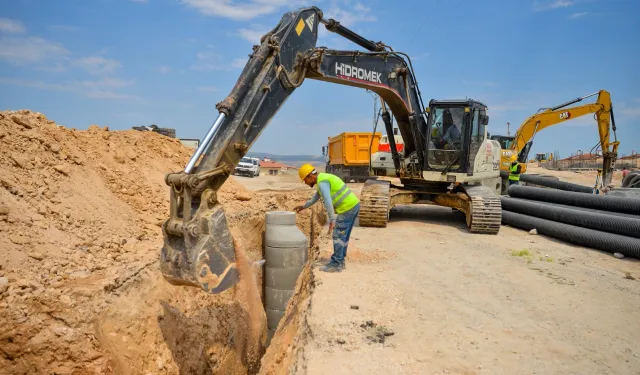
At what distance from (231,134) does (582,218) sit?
7352 mm

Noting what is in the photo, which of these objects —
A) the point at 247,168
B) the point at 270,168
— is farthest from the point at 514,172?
the point at 270,168

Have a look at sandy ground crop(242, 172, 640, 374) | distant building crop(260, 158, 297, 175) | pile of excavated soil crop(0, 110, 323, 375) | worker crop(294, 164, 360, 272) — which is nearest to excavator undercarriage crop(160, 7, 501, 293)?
pile of excavated soil crop(0, 110, 323, 375)

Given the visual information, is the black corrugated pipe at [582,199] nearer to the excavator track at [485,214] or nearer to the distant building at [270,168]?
the excavator track at [485,214]

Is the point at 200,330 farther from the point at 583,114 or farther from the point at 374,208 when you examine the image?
the point at 583,114

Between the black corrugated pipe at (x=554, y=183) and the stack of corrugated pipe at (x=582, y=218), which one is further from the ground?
the black corrugated pipe at (x=554, y=183)

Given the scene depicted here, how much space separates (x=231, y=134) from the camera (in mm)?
4824

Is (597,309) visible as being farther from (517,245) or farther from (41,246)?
(41,246)

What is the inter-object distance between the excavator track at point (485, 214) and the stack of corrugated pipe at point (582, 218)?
1.22 m

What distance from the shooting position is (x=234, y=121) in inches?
193

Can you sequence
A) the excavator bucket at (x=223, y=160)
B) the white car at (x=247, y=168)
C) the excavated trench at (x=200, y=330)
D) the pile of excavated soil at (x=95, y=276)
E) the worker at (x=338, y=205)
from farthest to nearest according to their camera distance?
the white car at (x=247, y=168) → the worker at (x=338, y=205) → the excavated trench at (x=200, y=330) → the pile of excavated soil at (x=95, y=276) → the excavator bucket at (x=223, y=160)

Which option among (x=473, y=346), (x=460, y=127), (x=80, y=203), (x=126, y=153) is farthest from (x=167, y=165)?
(x=473, y=346)

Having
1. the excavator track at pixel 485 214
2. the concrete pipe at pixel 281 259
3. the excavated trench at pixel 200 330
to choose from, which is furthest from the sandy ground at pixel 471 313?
the concrete pipe at pixel 281 259

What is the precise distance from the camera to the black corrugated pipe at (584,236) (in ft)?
24.5

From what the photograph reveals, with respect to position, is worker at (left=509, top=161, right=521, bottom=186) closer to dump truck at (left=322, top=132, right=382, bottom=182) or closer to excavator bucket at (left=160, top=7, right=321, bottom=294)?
dump truck at (left=322, top=132, right=382, bottom=182)
